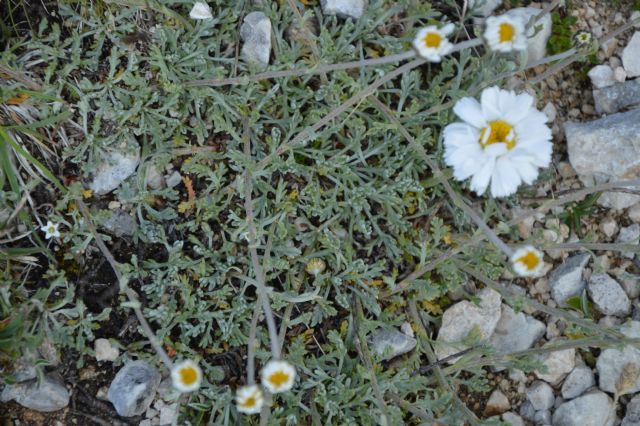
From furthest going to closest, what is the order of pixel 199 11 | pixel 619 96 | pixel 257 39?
pixel 619 96 < pixel 257 39 < pixel 199 11

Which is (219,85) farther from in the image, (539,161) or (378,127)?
(539,161)

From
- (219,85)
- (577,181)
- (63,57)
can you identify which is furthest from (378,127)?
(63,57)

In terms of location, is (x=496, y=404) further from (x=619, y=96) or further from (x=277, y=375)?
(x=619, y=96)

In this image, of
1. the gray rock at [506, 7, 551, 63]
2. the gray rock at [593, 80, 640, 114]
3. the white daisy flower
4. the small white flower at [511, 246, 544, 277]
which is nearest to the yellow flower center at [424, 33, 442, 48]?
the white daisy flower

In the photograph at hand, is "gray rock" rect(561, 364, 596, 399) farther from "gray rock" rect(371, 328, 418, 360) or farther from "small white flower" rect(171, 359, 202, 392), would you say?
"small white flower" rect(171, 359, 202, 392)

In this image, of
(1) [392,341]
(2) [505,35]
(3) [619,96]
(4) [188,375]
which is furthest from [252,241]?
(3) [619,96]
